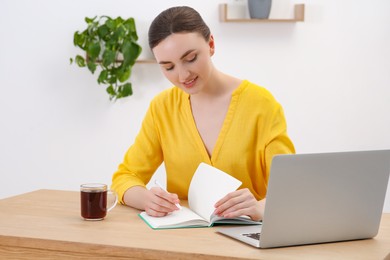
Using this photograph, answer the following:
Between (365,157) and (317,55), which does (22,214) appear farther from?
(317,55)

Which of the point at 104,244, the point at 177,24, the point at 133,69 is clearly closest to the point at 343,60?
the point at 133,69

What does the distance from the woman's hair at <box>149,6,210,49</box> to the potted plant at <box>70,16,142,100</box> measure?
2179 mm

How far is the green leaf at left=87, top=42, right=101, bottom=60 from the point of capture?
428 centimetres

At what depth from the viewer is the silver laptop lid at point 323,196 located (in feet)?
5.07

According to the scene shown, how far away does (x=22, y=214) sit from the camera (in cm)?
197

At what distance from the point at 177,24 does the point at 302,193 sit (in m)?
0.79

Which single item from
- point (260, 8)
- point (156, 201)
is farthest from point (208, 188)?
point (260, 8)

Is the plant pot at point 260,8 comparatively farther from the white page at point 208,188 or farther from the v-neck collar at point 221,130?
the white page at point 208,188

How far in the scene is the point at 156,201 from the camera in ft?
6.44

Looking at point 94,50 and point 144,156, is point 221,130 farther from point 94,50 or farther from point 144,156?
point 94,50

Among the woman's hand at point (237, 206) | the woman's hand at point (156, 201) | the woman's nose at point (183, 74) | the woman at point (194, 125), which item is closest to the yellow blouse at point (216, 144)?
the woman at point (194, 125)

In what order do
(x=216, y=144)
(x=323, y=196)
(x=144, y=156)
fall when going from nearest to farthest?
1. (x=323, y=196)
2. (x=216, y=144)
3. (x=144, y=156)

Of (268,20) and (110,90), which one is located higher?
(268,20)

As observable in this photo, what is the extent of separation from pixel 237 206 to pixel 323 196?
30cm
